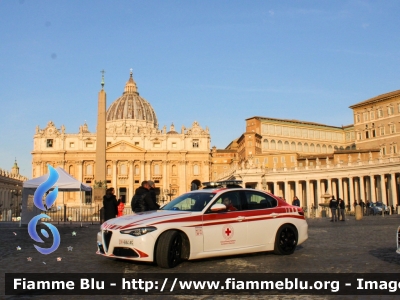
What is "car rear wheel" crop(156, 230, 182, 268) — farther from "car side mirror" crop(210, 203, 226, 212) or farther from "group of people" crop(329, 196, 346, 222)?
"group of people" crop(329, 196, 346, 222)

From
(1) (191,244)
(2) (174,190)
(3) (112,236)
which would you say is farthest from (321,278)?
(2) (174,190)

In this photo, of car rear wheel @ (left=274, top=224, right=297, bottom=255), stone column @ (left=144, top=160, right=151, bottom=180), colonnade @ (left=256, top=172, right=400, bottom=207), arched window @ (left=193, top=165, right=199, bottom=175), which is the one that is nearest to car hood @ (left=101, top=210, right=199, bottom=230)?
car rear wheel @ (left=274, top=224, right=297, bottom=255)

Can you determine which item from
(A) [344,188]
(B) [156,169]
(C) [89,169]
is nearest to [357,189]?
(A) [344,188]

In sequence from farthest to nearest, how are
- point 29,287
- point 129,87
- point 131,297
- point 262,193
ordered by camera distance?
1. point 129,87
2. point 262,193
3. point 29,287
4. point 131,297

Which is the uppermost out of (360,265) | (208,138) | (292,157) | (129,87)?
(129,87)

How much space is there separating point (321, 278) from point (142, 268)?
328 centimetres

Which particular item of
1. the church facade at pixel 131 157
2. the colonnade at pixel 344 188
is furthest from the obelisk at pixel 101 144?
the church facade at pixel 131 157

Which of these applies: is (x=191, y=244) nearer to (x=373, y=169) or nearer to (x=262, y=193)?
(x=262, y=193)

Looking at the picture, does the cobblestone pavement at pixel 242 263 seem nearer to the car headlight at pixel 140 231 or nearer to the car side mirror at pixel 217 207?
the car headlight at pixel 140 231

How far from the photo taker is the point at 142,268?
28.3ft

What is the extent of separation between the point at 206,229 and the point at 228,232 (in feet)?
1.81

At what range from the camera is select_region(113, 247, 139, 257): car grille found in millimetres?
8445

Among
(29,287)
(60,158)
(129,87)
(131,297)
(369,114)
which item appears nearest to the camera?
(131,297)

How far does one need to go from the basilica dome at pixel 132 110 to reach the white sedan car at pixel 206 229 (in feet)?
357
